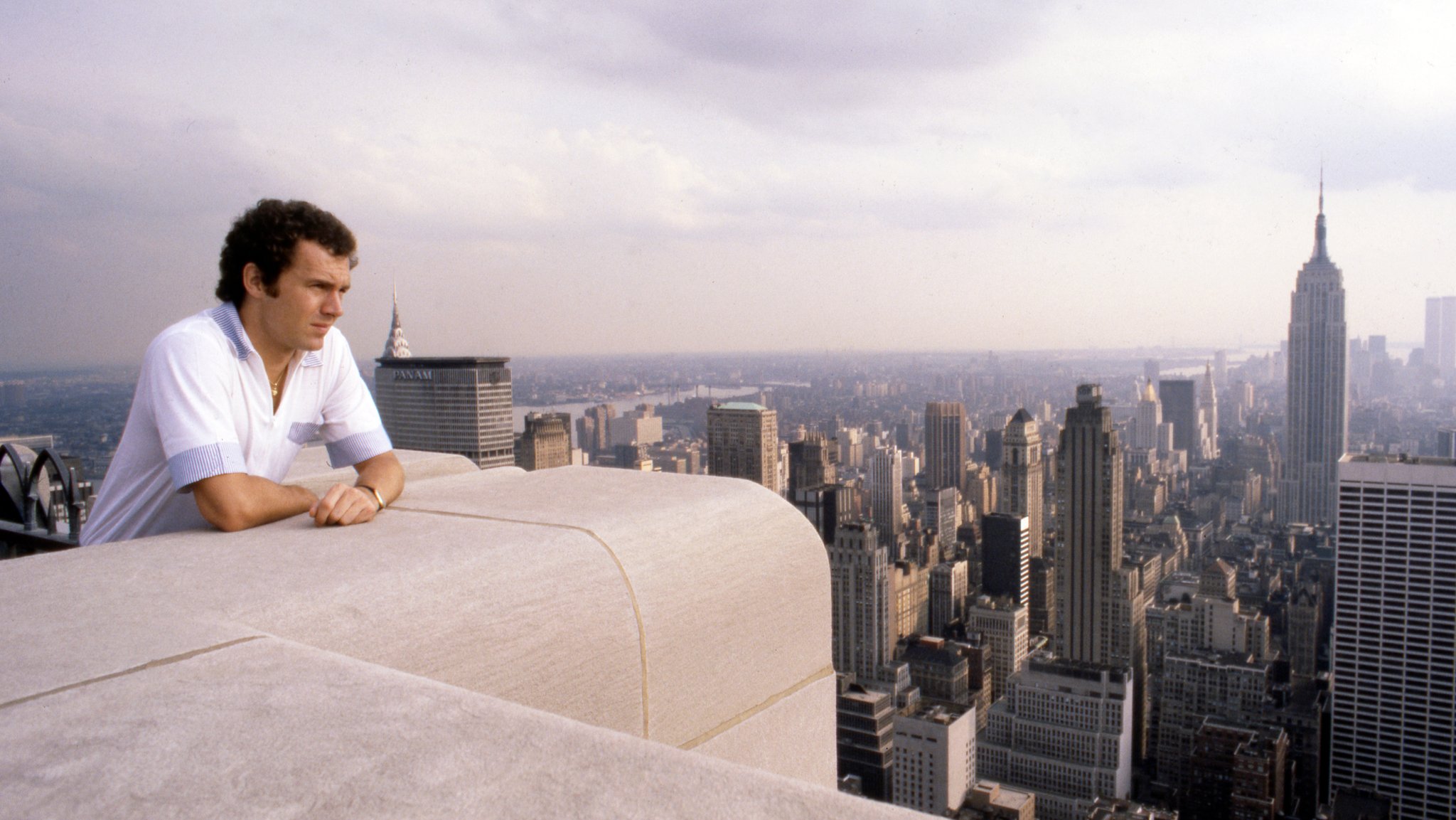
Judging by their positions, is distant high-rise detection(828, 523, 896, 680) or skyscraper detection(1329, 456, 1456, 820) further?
distant high-rise detection(828, 523, 896, 680)

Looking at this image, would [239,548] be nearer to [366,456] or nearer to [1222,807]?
[366,456]

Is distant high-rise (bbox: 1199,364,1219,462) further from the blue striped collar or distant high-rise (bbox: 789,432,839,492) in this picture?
the blue striped collar

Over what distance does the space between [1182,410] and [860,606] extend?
1132cm

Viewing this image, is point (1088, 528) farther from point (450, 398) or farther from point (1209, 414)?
point (450, 398)

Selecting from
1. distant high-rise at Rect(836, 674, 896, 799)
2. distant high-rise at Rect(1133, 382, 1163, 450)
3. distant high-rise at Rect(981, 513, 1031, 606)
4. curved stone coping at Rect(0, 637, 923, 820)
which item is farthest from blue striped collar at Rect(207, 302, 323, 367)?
distant high-rise at Rect(1133, 382, 1163, 450)

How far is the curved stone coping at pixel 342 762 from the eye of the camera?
1.44 ft

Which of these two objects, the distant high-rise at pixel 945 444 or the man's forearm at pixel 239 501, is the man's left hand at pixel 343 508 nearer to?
the man's forearm at pixel 239 501

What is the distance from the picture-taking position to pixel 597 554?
3.10 feet

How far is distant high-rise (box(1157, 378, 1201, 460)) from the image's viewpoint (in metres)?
22.5

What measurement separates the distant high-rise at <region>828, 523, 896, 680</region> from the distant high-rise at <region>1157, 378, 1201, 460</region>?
29.5 feet

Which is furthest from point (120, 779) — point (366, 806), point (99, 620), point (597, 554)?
point (597, 554)

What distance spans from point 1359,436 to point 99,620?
893 inches

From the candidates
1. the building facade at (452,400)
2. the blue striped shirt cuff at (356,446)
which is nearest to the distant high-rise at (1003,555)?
the building facade at (452,400)

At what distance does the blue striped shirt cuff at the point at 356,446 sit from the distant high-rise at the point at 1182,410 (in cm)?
2288
